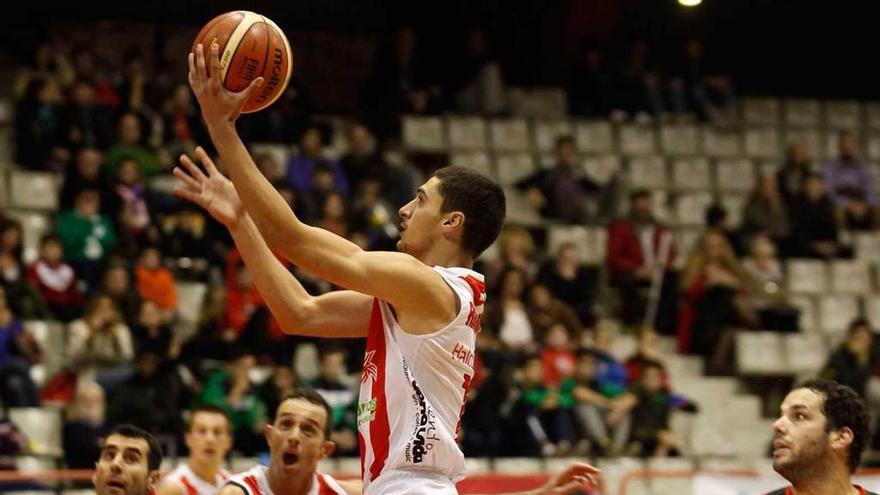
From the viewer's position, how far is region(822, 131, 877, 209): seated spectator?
52.0 feet

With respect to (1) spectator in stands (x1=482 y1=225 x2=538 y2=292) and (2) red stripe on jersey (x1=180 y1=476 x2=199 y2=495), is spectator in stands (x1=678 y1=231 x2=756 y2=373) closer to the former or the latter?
(1) spectator in stands (x1=482 y1=225 x2=538 y2=292)

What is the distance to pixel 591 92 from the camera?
53.7 feet

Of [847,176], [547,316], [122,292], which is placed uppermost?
[847,176]

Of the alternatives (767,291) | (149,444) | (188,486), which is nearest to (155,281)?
(188,486)

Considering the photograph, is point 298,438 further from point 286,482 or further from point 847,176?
point 847,176

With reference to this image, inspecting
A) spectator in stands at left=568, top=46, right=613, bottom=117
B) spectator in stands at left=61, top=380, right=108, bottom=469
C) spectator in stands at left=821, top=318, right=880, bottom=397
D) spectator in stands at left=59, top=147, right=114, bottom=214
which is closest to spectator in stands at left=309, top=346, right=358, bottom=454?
spectator in stands at left=61, top=380, right=108, bottom=469

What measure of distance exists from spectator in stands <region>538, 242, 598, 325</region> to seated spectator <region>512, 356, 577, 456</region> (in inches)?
57.7

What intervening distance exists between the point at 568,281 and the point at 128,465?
7.88 m

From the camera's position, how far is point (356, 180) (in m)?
13.6

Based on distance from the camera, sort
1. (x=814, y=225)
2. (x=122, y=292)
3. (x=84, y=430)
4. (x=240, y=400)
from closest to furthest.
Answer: (x=84, y=430) → (x=240, y=400) → (x=122, y=292) → (x=814, y=225)

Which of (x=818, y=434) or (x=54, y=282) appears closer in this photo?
(x=818, y=434)

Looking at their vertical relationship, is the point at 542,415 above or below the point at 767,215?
below

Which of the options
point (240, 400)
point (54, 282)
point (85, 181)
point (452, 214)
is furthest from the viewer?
point (85, 181)

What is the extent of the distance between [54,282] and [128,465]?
19.3ft
